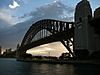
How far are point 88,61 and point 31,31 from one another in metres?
56.8

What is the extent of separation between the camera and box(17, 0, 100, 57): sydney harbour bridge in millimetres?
117312

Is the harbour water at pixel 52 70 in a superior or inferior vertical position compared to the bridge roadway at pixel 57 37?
inferior

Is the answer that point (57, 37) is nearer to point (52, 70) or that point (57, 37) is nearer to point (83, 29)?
point (83, 29)

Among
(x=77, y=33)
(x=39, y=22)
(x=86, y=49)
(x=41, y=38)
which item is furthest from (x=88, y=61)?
(x=39, y=22)

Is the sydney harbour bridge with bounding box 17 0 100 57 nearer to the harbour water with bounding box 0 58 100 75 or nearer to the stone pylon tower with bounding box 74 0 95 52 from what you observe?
the stone pylon tower with bounding box 74 0 95 52

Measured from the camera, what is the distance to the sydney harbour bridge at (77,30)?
117 m

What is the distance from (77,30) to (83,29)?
415cm

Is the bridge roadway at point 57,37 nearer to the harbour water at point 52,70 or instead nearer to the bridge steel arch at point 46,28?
the bridge steel arch at point 46,28

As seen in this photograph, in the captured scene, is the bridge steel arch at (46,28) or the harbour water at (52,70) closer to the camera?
the harbour water at (52,70)

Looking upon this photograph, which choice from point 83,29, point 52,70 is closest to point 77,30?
point 83,29

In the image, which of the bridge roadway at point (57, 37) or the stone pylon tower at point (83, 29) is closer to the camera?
the stone pylon tower at point (83, 29)

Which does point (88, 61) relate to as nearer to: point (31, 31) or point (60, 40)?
point (60, 40)

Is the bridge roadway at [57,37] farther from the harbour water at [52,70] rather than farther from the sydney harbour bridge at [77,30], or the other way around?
the harbour water at [52,70]

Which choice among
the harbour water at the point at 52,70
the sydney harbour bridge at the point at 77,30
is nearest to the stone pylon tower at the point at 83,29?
the sydney harbour bridge at the point at 77,30
